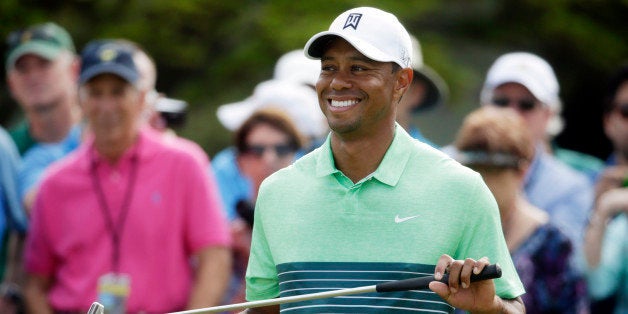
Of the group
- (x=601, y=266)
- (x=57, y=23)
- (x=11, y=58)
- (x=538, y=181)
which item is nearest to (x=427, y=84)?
(x=538, y=181)

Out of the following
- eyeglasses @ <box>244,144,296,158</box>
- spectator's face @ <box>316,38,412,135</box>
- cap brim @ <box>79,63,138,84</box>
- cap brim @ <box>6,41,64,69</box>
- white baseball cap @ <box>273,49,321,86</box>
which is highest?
cap brim @ <box>6,41,64,69</box>

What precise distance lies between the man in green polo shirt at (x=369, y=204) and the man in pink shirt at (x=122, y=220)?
2557 mm

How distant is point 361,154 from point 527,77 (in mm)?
3941

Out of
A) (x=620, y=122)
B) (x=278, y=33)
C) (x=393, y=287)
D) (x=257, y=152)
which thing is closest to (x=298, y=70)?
(x=257, y=152)

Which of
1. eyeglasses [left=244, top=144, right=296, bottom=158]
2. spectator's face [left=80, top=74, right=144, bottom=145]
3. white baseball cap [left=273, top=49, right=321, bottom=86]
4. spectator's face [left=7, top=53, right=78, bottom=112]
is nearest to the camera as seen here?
spectator's face [left=80, top=74, right=144, bottom=145]

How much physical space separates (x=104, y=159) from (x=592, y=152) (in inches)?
245

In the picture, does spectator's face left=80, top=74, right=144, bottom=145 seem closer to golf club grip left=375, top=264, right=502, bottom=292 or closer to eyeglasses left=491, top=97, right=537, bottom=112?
eyeglasses left=491, top=97, right=537, bottom=112

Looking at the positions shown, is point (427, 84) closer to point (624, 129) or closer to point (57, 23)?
point (624, 129)

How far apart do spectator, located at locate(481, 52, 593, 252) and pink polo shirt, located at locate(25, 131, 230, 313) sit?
1755 mm

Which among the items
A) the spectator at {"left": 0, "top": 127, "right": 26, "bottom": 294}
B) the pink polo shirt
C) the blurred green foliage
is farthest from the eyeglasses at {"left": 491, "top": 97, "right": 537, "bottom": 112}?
the spectator at {"left": 0, "top": 127, "right": 26, "bottom": 294}

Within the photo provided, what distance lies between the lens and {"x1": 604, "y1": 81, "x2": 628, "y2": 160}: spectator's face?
8062 mm

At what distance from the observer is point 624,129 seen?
8.06m

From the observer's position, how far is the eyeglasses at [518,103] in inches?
327

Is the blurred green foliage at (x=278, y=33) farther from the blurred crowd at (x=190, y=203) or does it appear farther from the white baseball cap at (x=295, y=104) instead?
the blurred crowd at (x=190, y=203)
